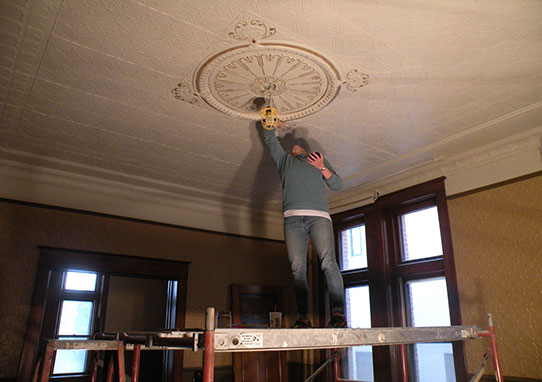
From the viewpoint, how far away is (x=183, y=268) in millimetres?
5293

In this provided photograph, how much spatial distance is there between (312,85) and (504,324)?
2695 mm

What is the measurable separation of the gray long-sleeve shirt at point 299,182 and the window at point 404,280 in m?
2.10

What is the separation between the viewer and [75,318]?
22.3ft

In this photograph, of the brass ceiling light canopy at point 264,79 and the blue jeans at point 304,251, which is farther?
the brass ceiling light canopy at point 264,79

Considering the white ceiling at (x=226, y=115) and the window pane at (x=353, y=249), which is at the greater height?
the white ceiling at (x=226, y=115)

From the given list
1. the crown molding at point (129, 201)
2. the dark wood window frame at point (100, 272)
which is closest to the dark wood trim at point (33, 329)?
the dark wood window frame at point (100, 272)

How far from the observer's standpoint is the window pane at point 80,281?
6.85 m

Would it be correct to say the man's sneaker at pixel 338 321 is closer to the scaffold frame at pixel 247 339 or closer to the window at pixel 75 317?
the scaffold frame at pixel 247 339

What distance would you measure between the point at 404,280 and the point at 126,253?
3.21 metres

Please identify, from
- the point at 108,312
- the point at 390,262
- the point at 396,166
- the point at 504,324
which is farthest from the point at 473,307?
the point at 108,312

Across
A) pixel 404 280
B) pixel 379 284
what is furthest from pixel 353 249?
pixel 404 280

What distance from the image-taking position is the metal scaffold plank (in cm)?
158

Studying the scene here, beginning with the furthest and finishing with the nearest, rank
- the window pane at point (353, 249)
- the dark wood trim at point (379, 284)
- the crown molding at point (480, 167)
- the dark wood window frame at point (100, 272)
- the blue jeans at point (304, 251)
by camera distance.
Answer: the window pane at point (353, 249) → the dark wood trim at point (379, 284) → the dark wood window frame at point (100, 272) → the crown molding at point (480, 167) → the blue jeans at point (304, 251)

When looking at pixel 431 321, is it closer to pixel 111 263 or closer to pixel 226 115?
pixel 226 115
